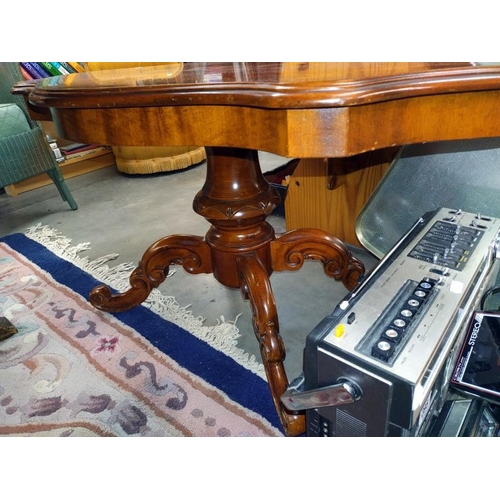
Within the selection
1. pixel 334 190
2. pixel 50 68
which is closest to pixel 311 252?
pixel 334 190

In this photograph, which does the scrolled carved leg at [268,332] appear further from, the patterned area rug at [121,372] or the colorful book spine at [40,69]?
the colorful book spine at [40,69]

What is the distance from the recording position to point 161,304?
1000mm

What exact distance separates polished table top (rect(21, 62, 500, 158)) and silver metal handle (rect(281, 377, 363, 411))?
10.1 inches

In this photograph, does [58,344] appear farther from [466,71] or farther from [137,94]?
[466,71]

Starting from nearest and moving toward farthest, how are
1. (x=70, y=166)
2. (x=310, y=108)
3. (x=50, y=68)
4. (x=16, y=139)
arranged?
1. (x=310, y=108)
2. (x=16, y=139)
3. (x=50, y=68)
4. (x=70, y=166)

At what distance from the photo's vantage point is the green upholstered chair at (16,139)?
1416 millimetres

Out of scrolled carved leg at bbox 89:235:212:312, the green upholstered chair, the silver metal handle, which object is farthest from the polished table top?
the green upholstered chair

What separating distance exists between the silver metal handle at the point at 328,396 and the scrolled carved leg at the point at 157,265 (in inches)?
17.4

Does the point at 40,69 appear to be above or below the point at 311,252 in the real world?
above

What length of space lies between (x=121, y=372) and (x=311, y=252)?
18.6 inches

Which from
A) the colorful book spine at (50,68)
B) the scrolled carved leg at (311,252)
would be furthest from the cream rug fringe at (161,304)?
the colorful book spine at (50,68)

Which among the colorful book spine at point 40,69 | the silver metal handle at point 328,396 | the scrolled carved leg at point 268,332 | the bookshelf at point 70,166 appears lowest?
the bookshelf at point 70,166

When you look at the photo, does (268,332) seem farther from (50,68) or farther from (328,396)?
(50,68)

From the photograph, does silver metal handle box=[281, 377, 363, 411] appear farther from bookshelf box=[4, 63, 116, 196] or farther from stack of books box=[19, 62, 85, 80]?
bookshelf box=[4, 63, 116, 196]
